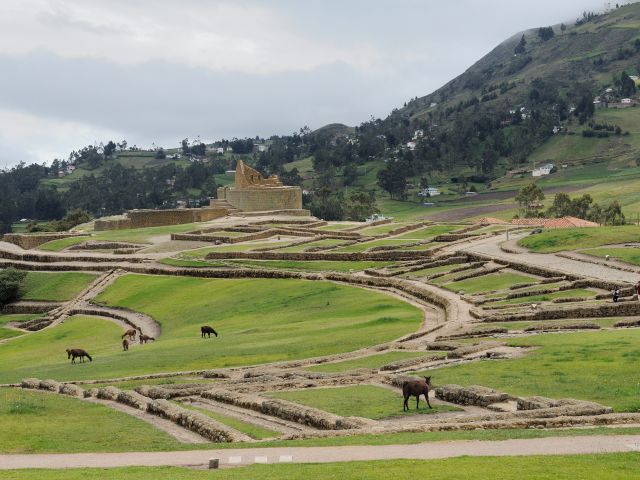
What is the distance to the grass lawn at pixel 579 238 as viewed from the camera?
183ft

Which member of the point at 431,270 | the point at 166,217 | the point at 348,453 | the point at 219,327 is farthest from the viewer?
the point at 166,217

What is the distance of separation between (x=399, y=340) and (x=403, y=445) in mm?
16834

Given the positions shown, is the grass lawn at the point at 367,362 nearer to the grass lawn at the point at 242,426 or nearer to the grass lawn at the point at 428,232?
the grass lawn at the point at 242,426

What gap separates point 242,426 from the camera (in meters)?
20.5

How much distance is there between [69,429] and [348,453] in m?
7.21

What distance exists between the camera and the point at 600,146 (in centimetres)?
18325

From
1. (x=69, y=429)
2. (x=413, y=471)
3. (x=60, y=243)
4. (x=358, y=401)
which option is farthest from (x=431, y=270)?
(x=60, y=243)

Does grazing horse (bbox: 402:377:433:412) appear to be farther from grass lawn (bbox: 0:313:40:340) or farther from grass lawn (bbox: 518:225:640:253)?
grass lawn (bbox: 0:313:40:340)

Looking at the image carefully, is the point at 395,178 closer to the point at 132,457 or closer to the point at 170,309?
the point at 170,309

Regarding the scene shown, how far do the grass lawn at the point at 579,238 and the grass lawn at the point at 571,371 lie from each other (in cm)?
2707

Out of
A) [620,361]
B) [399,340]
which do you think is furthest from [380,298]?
[620,361]

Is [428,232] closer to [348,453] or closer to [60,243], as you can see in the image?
[60,243]

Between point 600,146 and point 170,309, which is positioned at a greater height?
→ point 600,146


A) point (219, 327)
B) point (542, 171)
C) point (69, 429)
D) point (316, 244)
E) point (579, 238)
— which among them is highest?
point (542, 171)
